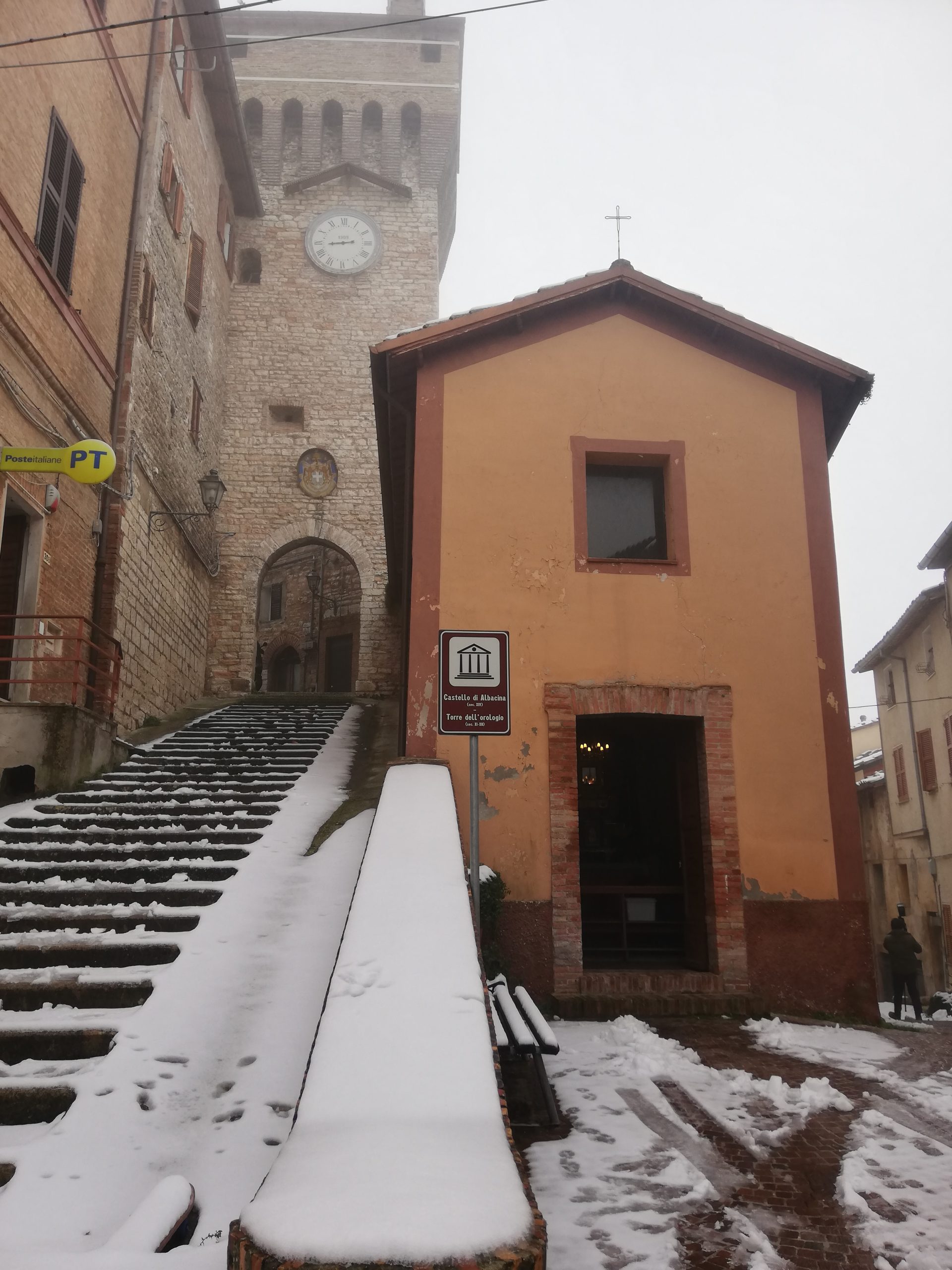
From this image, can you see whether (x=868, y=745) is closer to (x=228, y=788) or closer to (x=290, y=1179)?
(x=228, y=788)

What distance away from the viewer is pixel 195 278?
55.1ft

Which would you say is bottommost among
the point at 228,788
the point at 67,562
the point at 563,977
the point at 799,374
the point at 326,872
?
the point at 563,977

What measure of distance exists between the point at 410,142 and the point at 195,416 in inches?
418

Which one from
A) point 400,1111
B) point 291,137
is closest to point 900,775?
point 291,137

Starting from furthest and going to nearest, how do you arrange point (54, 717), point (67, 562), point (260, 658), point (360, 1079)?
1. point (260, 658)
2. point (67, 562)
3. point (54, 717)
4. point (360, 1079)

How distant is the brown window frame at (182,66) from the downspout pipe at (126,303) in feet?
2.50

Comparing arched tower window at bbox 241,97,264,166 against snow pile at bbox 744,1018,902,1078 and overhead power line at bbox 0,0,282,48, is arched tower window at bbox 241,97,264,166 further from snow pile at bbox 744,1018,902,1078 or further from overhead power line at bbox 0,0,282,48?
snow pile at bbox 744,1018,902,1078

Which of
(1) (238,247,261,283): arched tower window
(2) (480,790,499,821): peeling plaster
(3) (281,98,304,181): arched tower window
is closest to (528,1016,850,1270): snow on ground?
(2) (480,790,499,821): peeling plaster

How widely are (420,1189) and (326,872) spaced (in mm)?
3751

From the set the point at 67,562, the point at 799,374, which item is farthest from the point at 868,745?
the point at 67,562

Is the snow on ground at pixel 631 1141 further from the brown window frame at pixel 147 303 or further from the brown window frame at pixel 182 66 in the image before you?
the brown window frame at pixel 182 66

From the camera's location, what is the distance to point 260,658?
2450 cm

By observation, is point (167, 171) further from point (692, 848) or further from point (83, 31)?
point (692, 848)

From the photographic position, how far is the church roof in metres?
8.44
